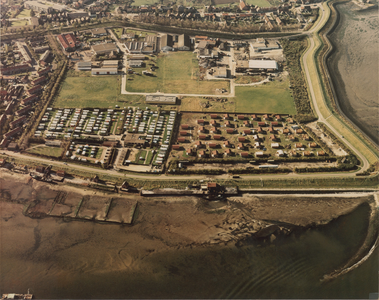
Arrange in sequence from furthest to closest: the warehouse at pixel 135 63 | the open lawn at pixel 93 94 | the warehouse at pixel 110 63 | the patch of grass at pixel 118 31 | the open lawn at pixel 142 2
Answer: the open lawn at pixel 142 2, the patch of grass at pixel 118 31, the warehouse at pixel 135 63, the warehouse at pixel 110 63, the open lawn at pixel 93 94

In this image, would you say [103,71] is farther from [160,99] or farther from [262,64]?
[262,64]

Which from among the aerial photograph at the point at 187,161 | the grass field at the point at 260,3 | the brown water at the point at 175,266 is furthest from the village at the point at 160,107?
the grass field at the point at 260,3

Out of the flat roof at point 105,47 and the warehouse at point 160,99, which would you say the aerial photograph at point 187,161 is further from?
the flat roof at point 105,47

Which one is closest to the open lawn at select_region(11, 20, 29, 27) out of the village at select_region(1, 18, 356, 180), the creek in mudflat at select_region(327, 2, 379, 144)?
the village at select_region(1, 18, 356, 180)

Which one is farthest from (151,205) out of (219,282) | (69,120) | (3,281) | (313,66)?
(313,66)

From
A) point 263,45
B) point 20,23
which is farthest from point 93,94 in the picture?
point 20,23

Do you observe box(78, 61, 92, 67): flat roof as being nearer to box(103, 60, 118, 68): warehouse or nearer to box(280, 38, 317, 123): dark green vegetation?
box(103, 60, 118, 68): warehouse
